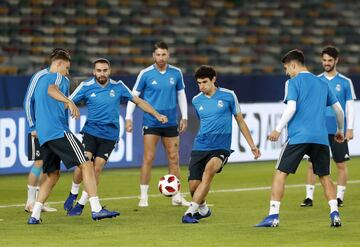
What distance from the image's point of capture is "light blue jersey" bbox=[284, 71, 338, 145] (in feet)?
40.6

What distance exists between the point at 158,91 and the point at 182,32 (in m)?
17.8

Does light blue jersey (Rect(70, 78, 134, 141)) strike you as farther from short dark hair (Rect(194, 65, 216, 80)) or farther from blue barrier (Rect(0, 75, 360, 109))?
blue barrier (Rect(0, 75, 360, 109))

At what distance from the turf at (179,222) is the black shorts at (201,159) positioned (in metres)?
0.56

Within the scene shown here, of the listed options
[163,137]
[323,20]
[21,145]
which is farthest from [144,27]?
[163,137]

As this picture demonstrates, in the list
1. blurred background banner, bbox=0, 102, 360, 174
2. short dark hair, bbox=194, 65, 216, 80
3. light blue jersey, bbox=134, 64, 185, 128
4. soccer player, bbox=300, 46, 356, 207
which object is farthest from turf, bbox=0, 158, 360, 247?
short dark hair, bbox=194, 65, 216, 80

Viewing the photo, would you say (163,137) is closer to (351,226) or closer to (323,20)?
(351,226)

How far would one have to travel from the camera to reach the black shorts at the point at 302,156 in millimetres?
12484

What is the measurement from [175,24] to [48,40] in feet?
16.6

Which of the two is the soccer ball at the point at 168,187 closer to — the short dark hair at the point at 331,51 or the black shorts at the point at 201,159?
the black shorts at the point at 201,159

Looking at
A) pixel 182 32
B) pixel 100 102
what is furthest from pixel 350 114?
pixel 182 32

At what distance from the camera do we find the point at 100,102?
1449 cm

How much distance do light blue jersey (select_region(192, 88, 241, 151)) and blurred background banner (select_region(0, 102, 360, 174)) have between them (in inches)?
266

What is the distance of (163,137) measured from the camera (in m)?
15.8

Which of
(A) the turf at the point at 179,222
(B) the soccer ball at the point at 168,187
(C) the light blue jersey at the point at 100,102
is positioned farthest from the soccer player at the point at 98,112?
(B) the soccer ball at the point at 168,187
